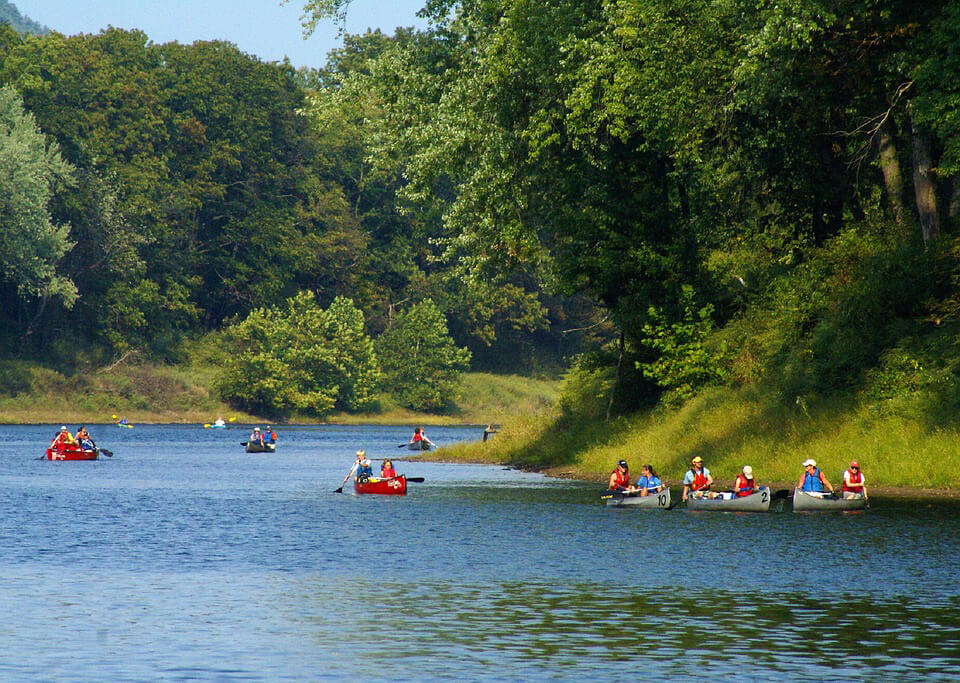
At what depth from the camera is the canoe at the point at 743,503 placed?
4319 centimetres

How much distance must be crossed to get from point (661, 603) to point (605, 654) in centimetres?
507

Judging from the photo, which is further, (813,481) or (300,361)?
(300,361)

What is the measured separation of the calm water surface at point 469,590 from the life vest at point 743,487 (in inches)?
40.7

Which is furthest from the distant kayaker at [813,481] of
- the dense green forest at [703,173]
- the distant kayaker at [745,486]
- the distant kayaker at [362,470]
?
the distant kayaker at [362,470]

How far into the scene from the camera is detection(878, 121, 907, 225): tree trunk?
50.6 m

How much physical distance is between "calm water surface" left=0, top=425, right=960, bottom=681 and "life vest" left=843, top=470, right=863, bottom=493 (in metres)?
1.03

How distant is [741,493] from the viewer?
143ft

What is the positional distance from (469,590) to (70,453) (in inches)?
2218

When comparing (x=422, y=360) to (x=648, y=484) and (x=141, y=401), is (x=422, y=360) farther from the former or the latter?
(x=648, y=484)

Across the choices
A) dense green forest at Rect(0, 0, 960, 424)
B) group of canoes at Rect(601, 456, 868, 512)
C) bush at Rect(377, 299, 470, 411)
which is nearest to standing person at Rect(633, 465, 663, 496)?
group of canoes at Rect(601, 456, 868, 512)

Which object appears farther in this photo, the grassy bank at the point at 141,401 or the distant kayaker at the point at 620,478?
the grassy bank at the point at 141,401

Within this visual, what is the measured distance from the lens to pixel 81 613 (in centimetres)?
2541

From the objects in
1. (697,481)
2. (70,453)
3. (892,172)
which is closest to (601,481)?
(697,481)

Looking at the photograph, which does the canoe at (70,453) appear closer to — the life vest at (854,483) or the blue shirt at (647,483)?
the blue shirt at (647,483)
